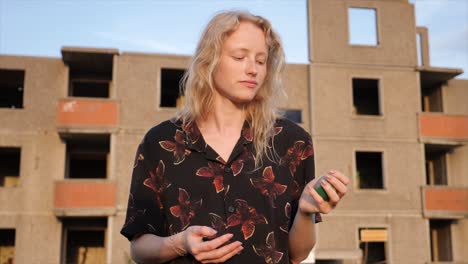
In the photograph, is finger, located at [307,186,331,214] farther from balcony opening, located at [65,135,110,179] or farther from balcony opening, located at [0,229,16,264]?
balcony opening, located at [0,229,16,264]

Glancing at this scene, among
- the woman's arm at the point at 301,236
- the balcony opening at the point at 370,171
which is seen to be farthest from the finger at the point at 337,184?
the balcony opening at the point at 370,171

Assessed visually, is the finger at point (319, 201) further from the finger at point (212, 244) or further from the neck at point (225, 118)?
the neck at point (225, 118)

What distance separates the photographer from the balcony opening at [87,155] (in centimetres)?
2262

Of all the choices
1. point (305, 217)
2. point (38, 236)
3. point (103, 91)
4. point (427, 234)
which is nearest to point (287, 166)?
point (305, 217)

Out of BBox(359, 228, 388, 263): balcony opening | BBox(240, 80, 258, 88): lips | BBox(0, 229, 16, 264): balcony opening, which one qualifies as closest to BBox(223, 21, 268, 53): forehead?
BBox(240, 80, 258, 88): lips

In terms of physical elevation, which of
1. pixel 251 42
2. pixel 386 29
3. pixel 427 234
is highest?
pixel 386 29

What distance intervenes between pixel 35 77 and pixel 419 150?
1393cm

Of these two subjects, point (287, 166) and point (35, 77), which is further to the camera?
point (35, 77)

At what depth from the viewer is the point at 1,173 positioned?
2423cm

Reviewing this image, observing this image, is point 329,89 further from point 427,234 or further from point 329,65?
point 427,234

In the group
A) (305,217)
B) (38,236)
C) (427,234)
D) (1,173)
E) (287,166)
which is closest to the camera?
(305,217)

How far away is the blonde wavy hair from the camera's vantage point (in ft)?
8.80

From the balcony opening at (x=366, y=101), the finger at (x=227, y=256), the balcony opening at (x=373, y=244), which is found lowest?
the balcony opening at (x=373, y=244)

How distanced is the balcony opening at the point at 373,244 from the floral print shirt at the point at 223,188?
1825 centimetres
